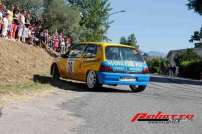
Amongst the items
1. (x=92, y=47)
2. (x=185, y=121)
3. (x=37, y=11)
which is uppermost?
(x=37, y=11)

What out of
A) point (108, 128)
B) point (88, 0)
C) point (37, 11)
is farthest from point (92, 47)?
point (88, 0)

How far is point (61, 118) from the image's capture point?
10625mm

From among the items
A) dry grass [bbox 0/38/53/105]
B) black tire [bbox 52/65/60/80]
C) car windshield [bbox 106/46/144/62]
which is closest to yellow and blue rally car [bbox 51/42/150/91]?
car windshield [bbox 106/46/144/62]

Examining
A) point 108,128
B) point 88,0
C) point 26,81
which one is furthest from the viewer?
point 88,0

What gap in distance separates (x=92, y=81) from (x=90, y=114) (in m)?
6.26

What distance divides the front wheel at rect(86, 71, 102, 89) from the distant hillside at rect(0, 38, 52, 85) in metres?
2.05

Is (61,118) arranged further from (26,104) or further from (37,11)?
(37,11)

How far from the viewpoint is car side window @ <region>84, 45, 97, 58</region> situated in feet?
59.4

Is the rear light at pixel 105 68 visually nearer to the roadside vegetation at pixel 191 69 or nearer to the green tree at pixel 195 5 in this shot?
the green tree at pixel 195 5

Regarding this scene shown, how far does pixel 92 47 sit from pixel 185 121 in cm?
775

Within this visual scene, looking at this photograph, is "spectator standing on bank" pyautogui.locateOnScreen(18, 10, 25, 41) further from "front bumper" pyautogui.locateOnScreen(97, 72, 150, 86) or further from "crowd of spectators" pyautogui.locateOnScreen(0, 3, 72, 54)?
"front bumper" pyautogui.locateOnScreen(97, 72, 150, 86)

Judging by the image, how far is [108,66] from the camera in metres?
17.4

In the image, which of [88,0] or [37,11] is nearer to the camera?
[37,11]

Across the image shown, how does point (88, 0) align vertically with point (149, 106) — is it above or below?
above
